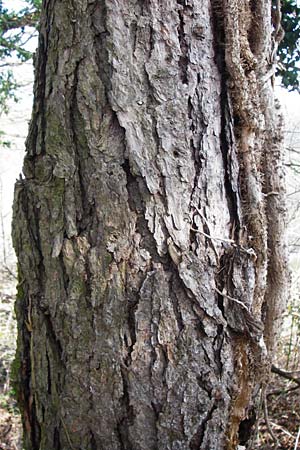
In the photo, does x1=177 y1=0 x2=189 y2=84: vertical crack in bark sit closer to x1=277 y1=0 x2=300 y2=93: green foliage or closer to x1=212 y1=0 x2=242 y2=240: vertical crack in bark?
x1=212 y1=0 x2=242 y2=240: vertical crack in bark

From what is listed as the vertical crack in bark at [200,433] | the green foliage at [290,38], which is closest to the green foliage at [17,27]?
the green foliage at [290,38]

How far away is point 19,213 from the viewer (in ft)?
4.83

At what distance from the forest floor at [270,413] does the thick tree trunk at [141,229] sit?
638mm

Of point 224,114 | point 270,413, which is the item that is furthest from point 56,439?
point 270,413

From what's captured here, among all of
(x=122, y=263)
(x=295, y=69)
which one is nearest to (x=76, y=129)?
(x=122, y=263)

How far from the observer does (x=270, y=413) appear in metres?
2.72

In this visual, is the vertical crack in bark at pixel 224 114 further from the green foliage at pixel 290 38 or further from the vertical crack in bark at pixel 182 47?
the green foliage at pixel 290 38

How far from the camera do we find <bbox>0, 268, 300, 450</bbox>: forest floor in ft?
7.61

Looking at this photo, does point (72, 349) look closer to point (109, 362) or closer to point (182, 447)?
point (109, 362)

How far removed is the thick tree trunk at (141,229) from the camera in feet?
4.32

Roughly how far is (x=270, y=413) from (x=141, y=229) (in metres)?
1.89

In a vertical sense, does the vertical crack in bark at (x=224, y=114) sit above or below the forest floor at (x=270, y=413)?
above

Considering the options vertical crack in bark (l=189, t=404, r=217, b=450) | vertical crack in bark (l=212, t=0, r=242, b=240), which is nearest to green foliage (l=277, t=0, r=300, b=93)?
vertical crack in bark (l=212, t=0, r=242, b=240)

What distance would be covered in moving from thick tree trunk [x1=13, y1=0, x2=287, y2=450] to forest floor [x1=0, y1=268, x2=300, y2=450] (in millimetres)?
638
